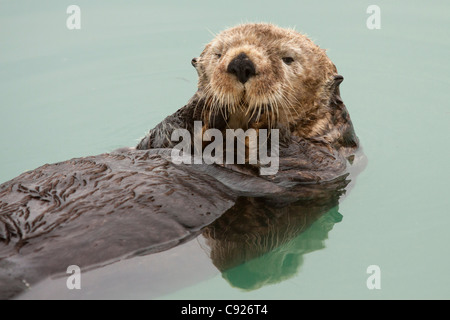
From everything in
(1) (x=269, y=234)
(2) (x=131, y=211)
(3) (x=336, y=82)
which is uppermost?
(3) (x=336, y=82)

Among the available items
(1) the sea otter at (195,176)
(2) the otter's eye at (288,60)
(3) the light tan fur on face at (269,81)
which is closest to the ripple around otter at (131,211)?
(1) the sea otter at (195,176)

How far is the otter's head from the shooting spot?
11.9 ft

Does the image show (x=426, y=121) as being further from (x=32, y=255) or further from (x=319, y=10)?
(x=32, y=255)

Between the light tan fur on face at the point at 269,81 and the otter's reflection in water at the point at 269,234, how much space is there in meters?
0.48

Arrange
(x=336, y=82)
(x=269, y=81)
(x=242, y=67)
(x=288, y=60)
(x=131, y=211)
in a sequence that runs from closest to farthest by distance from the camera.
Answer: (x=131, y=211) → (x=242, y=67) → (x=269, y=81) → (x=288, y=60) → (x=336, y=82)

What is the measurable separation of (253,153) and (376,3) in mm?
4666

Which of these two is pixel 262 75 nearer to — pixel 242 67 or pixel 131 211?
pixel 242 67

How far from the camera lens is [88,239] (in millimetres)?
3084

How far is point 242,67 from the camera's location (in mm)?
3539

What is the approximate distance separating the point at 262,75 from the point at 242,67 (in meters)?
0.15

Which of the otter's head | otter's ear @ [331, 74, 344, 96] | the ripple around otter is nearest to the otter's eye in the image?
the otter's head

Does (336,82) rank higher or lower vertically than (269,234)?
higher

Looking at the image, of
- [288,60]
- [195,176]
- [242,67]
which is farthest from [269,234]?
[288,60]

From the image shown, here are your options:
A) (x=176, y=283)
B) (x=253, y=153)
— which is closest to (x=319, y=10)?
(x=253, y=153)
